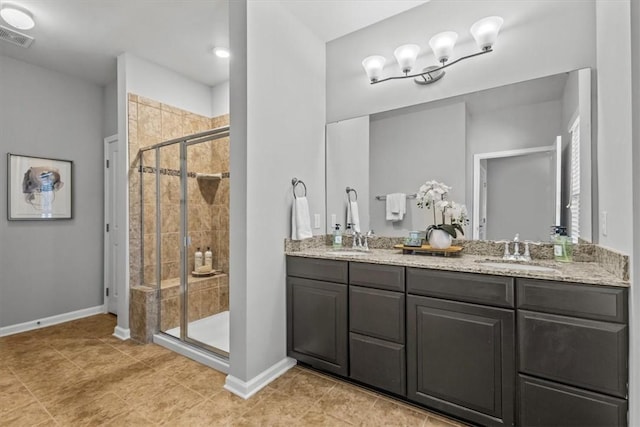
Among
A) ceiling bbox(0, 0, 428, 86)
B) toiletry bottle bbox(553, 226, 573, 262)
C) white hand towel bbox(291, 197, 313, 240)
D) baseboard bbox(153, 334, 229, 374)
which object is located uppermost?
ceiling bbox(0, 0, 428, 86)

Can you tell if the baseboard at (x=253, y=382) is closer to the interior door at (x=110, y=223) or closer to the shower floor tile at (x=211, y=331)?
the shower floor tile at (x=211, y=331)

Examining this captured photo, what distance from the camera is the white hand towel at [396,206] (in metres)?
2.43

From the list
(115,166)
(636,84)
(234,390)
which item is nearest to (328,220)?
(234,390)

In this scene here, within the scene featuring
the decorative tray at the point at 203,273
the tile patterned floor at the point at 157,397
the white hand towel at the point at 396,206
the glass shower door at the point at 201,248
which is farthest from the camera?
the decorative tray at the point at 203,273

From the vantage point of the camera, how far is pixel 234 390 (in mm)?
2045

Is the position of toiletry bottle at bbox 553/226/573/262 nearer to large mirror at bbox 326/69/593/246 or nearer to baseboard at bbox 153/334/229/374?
large mirror at bbox 326/69/593/246

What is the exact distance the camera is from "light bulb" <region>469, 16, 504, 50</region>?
1942 mm

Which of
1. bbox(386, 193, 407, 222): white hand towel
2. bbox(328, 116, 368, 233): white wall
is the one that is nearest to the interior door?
bbox(328, 116, 368, 233): white wall

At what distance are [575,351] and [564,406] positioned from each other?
0.27 meters

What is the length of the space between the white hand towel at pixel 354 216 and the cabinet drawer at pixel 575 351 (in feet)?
4.49

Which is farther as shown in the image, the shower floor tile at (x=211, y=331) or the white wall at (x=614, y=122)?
the shower floor tile at (x=211, y=331)

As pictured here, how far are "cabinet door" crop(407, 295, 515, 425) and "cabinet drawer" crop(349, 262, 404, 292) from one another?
118mm

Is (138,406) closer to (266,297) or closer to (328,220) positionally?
(266,297)

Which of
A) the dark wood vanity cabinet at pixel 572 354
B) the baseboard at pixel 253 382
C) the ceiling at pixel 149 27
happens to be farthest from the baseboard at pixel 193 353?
the ceiling at pixel 149 27
